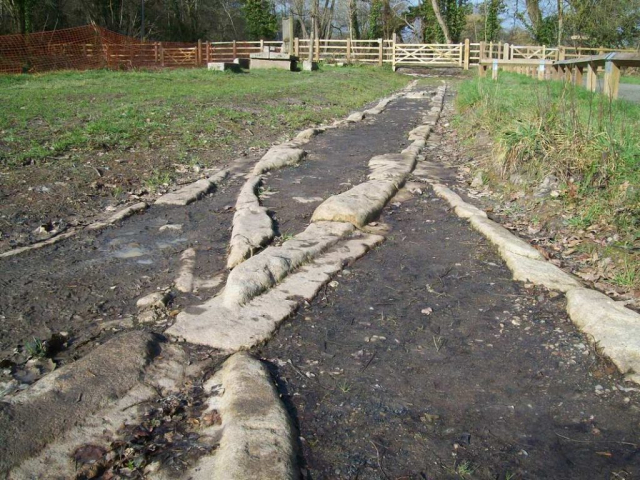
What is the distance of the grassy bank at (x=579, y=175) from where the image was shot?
3365 millimetres

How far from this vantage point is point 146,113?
7.85 metres

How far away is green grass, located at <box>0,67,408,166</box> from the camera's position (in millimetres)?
6094

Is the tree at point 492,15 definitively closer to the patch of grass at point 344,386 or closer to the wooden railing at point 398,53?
the wooden railing at point 398,53

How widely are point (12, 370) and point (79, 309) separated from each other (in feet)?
1.78

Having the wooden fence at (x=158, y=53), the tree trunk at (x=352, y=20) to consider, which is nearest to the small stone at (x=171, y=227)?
the wooden fence at (x=158, y=53)

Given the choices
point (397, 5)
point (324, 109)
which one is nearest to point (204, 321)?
point (324, 109)

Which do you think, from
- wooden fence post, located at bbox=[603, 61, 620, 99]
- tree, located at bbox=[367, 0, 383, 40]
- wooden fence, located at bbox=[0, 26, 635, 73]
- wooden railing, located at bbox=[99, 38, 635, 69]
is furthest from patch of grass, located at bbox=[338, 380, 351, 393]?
tree, located at bbox=[367, 0, 383, 40]

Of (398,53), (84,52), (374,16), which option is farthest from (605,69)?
(374,16)

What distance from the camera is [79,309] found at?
2.74 meters

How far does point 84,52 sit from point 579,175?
18560 millimetres

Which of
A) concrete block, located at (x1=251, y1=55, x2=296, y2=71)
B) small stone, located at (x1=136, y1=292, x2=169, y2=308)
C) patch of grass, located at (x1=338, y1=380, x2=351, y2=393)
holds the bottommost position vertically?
patch of grass, located at (x1=338, y1=380, x2=351, y2=393)

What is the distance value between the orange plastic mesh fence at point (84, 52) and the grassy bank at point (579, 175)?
15.9 m

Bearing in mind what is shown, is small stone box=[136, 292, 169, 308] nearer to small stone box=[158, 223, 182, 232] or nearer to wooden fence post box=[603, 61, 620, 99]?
small stone box=[158, 223, 182, 232]

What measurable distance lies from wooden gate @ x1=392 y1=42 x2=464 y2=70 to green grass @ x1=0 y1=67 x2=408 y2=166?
43.1ft
